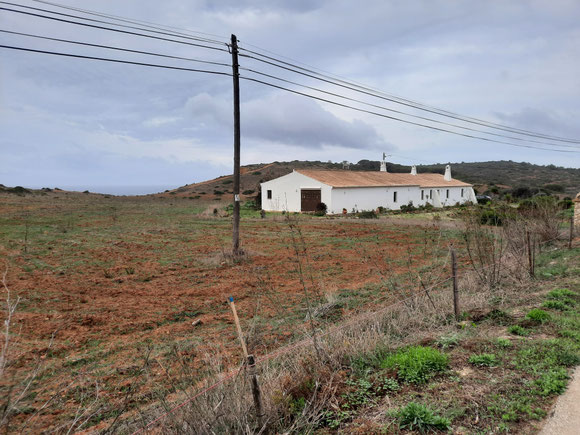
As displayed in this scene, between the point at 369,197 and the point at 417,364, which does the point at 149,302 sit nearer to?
the point at 417,364

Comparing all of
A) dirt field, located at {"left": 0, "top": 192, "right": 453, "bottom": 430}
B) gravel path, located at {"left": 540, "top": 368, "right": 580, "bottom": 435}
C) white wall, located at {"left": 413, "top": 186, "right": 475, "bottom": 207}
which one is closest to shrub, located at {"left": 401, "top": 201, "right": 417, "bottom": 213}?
white wall, located at {"left": 413, "top": 186, "right": 475, "bottom": 207}

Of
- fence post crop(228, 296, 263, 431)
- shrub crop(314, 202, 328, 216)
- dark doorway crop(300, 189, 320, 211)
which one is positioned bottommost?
fence post crop(228, 296, 263, 431)

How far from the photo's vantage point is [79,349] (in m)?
5.90

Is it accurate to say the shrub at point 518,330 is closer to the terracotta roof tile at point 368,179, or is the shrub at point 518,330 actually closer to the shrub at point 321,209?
the shrub at point 321,209

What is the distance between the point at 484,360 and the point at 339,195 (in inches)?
1175

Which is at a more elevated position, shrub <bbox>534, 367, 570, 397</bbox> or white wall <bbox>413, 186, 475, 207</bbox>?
white wall <bbox>413, 186, 475, 207</bbox>

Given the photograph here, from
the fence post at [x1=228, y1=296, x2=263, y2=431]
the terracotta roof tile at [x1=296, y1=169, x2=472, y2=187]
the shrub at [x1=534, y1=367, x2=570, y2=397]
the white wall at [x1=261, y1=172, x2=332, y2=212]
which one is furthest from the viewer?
the terracotta roof tile at [x1=296, y1=169, x2=472, y2=187]

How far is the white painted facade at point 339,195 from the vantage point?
111 ft

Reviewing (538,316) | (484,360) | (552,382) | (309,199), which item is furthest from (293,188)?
(552,382)

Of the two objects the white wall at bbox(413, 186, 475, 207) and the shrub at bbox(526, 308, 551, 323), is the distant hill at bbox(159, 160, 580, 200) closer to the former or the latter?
the white wall at bbox(413, 186, 475, 207)

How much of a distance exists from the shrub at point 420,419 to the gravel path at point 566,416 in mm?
748

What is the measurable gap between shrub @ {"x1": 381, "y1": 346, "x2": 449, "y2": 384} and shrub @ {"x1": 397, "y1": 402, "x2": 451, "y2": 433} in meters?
0.67

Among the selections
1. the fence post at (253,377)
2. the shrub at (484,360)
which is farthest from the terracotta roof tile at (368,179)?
the fence post at (253,377)

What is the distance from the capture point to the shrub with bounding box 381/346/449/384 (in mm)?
3949
